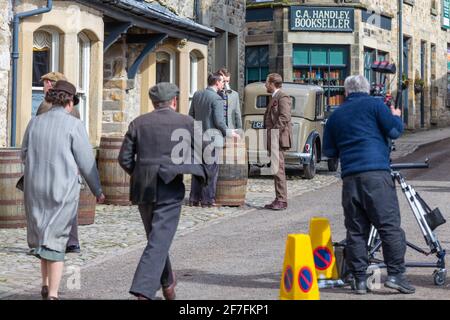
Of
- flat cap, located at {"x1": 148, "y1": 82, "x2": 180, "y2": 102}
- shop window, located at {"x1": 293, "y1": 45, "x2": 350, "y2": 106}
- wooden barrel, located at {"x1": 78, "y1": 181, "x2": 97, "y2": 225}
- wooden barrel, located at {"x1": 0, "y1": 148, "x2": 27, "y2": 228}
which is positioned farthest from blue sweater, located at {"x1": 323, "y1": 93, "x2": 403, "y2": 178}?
shop window, located at {"x1": 293, "y1": 45, "x2": 350, "y2": 106}

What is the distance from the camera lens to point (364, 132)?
7586 mm

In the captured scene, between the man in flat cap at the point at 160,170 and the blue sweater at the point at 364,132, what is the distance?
4.11ft

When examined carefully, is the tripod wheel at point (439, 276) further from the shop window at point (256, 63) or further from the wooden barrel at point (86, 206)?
the shop window at point (256, 63)

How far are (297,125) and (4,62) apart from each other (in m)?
6.92

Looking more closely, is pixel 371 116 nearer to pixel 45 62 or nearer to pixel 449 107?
pixel 45 62

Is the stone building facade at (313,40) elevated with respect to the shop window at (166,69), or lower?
elevated

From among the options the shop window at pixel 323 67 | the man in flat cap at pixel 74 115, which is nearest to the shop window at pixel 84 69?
the man in flat cap at pixel 74 115

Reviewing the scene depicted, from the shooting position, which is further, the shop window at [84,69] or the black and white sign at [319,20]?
the black and white sign at [319,20]

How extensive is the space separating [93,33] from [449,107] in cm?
2860

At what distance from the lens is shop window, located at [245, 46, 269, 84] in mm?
29672

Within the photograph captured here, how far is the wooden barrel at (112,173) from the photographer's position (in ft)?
43.4

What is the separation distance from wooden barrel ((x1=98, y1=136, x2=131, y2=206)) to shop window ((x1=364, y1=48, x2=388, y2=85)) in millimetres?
17934

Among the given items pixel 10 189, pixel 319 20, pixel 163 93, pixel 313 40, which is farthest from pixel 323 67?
pixel 163 93
